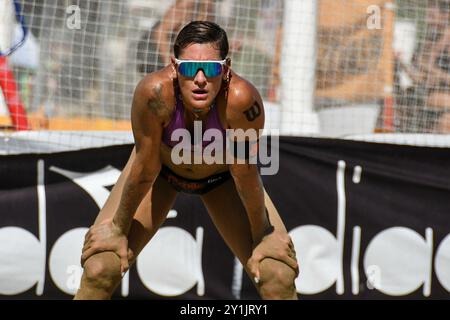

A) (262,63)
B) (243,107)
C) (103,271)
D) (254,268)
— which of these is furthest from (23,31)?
(254,268)

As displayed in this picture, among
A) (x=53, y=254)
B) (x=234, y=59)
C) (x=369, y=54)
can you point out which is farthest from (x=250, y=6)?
(x=53, y=254)

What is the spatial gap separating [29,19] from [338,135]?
2467mm

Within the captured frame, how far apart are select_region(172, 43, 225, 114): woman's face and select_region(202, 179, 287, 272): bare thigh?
0.78m

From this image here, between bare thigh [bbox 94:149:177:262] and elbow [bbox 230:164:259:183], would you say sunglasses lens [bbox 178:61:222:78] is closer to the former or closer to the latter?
elbow [bbox 230:164:259:183]

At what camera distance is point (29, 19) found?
650 centimetres

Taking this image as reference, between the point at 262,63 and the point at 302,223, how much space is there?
1246 mm

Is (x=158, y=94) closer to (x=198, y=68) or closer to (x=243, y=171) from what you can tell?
(x=198, y=68)

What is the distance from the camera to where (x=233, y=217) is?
4672 mm

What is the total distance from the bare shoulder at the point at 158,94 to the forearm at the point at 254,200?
47 centimetres

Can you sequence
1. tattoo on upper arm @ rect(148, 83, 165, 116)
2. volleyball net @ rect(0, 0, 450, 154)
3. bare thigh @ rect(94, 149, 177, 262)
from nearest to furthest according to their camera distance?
tattoo on upper arm @ rect(148, 83, 165, 116) < bare thigh @ rect(94, 149, 177, 262) < volleyball net @ rect(0, 0, 450, 154)

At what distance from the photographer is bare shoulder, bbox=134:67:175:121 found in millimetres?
4125

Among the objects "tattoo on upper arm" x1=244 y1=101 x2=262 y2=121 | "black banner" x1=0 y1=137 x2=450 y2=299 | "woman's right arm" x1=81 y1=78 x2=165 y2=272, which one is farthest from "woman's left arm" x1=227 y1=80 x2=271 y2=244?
"black banner" x1=0 y1=137 x2=450 y2=299

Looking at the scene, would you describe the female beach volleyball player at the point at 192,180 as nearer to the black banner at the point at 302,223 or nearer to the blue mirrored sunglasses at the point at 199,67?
the blue mirrored sunglasses at the point at 199,67

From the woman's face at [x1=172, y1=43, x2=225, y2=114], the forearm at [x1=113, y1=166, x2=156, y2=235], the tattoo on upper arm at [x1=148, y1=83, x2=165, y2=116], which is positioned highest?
the woman's face at [x1=172, y1=43, x2=225, y2=114]
